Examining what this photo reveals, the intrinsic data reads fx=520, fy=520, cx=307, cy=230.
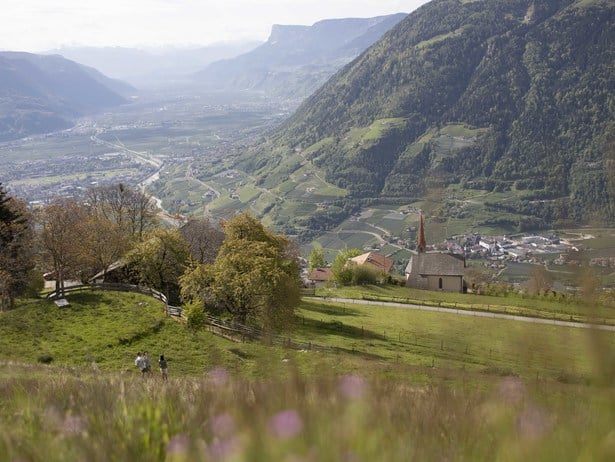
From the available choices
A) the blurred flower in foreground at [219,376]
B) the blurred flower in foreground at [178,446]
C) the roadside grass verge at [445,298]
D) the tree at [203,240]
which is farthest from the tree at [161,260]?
the blurred flower in foreground at [178,446]

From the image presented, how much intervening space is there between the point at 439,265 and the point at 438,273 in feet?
4.86

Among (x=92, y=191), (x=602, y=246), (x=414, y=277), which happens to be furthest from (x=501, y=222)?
(x=602, y=246)

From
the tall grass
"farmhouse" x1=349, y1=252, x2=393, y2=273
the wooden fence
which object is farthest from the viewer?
"farmhouse" x1=349, y1=252, x2=393, y2=273

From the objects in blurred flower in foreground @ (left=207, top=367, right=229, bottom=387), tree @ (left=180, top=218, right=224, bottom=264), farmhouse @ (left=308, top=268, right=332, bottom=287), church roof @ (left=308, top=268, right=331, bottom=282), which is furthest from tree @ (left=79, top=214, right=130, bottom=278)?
church roof @ (left=308, top=268, right=331, bottom=282)

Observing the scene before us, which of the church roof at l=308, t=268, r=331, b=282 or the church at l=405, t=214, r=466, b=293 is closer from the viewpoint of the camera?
the church at l=405, t=214, r=466, b=293

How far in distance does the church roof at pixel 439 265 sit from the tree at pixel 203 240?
41314 millimetres

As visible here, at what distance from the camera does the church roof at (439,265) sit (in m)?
80.5

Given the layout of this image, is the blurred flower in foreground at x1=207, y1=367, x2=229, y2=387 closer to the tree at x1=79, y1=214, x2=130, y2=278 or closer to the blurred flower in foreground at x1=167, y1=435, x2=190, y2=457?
the blurred flower in foreground at x1=167, y1=435, x2=190, y2=457

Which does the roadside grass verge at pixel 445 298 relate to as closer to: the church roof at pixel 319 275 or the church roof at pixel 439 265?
the church roof at pixel 439 265

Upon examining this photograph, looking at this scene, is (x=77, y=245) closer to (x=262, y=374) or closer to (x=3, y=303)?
(x=3, y=303)

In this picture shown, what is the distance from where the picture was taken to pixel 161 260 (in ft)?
137

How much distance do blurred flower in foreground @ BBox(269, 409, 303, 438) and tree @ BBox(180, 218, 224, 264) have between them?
147ft

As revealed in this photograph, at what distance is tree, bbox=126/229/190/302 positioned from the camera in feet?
136

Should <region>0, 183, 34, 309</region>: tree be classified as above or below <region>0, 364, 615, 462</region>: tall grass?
below
